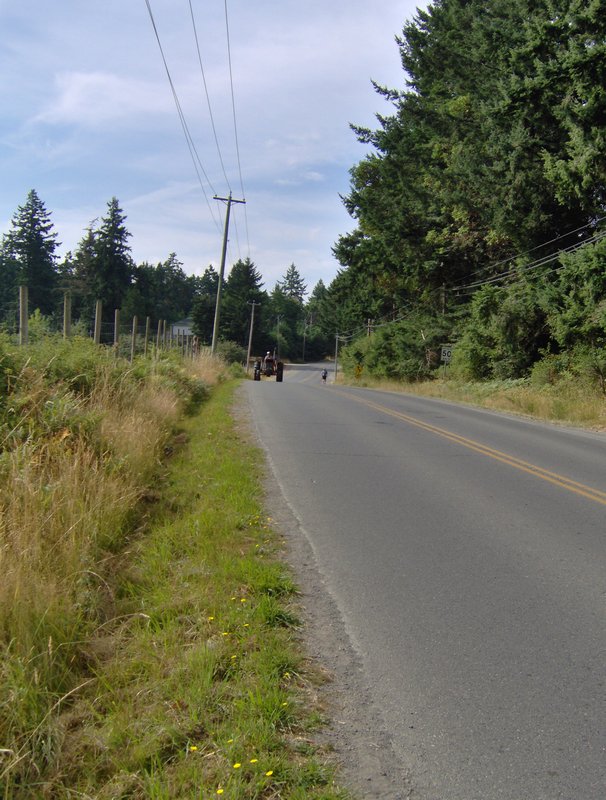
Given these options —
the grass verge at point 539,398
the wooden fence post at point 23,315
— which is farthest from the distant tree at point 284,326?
the wooden fence post at point 23,315

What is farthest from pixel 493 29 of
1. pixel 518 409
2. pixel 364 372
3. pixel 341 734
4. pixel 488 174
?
pixel 364 372

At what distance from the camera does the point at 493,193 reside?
26609 mm

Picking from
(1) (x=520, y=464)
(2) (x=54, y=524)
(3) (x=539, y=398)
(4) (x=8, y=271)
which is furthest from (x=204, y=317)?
(2) (x=54, y=524)

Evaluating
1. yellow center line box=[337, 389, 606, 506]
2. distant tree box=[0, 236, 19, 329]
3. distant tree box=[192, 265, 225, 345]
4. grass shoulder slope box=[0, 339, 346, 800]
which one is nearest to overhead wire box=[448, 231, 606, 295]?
yellow center line box=[337, 389, 606, 506]

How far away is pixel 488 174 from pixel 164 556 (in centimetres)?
2500

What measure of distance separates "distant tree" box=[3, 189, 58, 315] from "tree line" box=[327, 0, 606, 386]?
36833 mm

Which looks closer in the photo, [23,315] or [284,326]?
[23,315]

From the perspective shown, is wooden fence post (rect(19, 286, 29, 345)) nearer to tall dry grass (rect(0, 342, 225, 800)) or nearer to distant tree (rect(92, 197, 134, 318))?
tall dry grass (rect(0, 342, 225, 800))

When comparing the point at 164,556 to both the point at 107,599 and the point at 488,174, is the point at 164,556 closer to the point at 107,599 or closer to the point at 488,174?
the point at 107,599

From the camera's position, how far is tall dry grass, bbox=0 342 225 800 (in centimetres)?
316

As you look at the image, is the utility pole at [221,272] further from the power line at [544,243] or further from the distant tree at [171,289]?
the distant tree at [171,289]

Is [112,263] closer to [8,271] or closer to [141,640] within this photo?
[8,271]

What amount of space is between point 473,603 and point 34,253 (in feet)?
244

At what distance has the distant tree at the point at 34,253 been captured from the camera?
66938 mm
